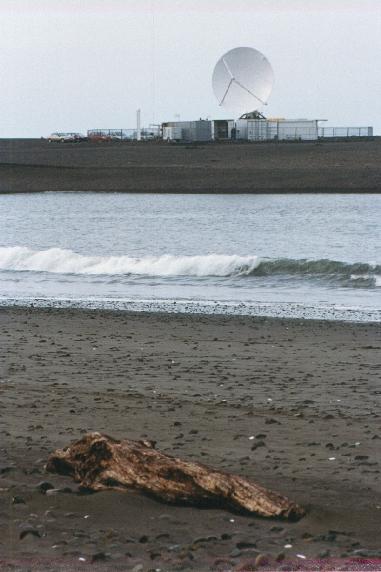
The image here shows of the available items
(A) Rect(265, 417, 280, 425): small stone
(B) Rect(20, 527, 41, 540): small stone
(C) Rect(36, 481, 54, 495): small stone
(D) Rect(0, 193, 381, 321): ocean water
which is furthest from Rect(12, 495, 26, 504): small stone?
(D) Rect(0, 193, 381, 321): ocean water

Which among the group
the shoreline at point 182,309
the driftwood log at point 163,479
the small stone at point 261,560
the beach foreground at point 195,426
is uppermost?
the driftwood log at point 163,479

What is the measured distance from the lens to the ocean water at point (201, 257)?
21145 millimetres

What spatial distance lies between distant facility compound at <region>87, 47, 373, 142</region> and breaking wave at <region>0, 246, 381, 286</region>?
78.7 meters

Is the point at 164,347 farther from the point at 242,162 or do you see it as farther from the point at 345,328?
the point at 242,162

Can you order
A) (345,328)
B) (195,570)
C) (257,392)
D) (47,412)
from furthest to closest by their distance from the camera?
1. (345,328)
2. (257,392)
3. (47,412)
4. (195,570)

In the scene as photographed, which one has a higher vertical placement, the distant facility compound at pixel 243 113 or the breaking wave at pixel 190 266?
the distant facility compound at pixel 243 113

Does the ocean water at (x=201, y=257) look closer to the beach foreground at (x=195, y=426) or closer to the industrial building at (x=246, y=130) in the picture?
the beach foreground at (x=195, y=426)

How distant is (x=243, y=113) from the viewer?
110562mm

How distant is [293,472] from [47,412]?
288 cm

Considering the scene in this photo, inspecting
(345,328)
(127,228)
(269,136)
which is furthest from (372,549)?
(269,136)

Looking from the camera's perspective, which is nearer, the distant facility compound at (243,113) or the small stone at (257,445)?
the small stone at (257,445)

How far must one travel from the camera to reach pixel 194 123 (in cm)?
10781

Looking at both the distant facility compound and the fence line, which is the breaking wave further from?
the fence line

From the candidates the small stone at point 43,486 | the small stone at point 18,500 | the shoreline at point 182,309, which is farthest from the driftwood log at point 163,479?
the shoreline at point 182,309
